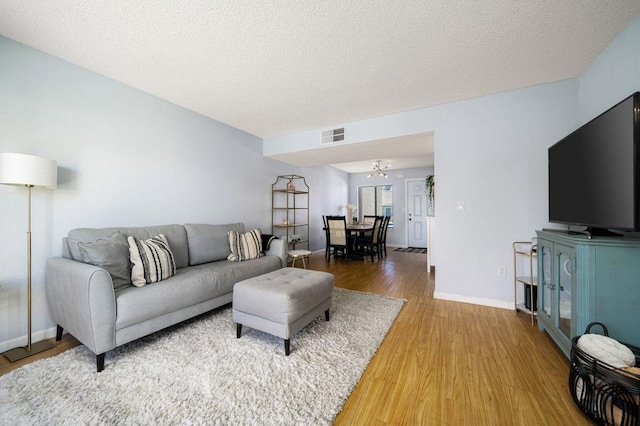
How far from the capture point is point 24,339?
6.49 feet

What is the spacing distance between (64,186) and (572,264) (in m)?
4.09

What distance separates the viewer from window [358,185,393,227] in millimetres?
7766

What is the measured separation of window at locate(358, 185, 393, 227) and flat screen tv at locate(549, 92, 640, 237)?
5704mm

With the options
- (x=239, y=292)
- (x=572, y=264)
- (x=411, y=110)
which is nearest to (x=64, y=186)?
(x=239, y=292)

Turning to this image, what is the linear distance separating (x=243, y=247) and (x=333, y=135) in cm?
215

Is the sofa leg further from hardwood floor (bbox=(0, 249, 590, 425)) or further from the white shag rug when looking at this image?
hardwood floor (bbox=(0, 249, 590, 425))

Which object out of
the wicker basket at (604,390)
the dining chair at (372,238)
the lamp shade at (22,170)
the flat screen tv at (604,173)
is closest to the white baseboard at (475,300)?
the flat screen tv at (604,173)

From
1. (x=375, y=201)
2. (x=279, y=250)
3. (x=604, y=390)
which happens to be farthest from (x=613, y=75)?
(x=375, y=201)

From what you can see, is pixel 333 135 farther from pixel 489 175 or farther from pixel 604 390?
pixel 604 390

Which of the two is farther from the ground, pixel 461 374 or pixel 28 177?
pixel 28 177

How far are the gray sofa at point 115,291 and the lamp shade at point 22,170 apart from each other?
0.52 m

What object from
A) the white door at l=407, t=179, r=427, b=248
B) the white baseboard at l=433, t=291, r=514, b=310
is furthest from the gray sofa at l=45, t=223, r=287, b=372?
the white door at l=407, t=179, r=427, b=248

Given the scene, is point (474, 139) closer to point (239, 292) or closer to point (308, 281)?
point (308, 281)

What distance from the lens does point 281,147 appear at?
14.3ft
